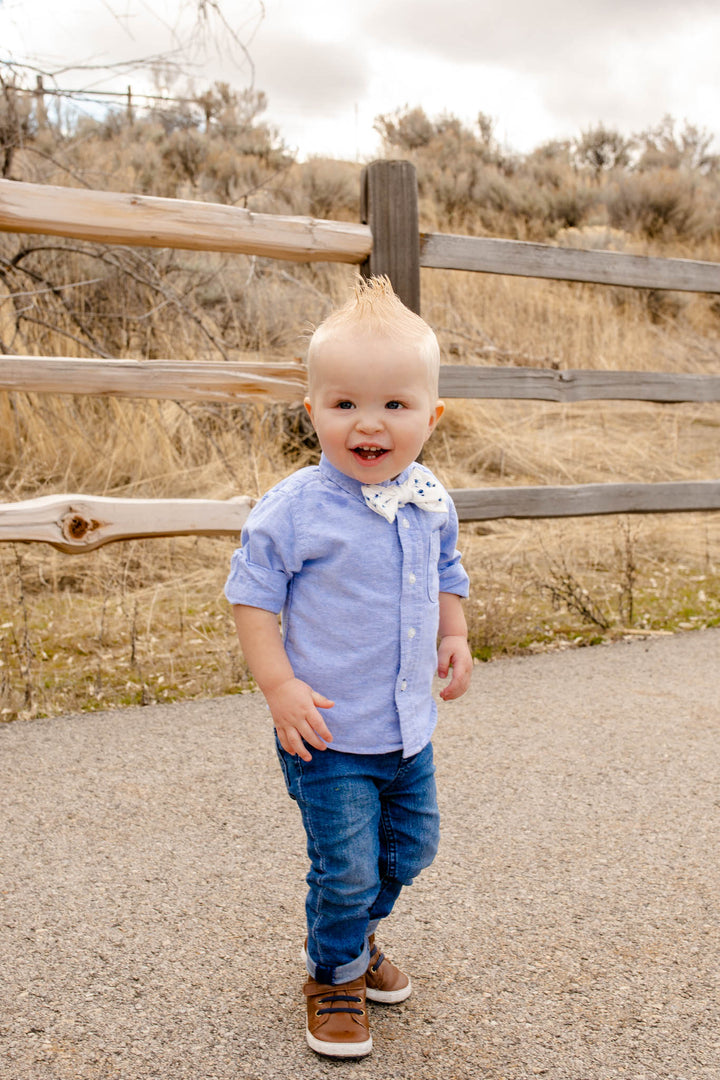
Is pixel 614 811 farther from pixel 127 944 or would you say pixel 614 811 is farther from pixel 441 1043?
pixel 127 944

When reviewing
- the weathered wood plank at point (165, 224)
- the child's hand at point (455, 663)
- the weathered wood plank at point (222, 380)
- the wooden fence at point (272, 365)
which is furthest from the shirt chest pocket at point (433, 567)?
the weathered wood plank at point (165, 224)

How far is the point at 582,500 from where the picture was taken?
4027 mm

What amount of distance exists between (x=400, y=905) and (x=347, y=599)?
31.2 inches

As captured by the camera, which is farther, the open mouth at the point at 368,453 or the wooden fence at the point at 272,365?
the wooden fence at the point at 272,365

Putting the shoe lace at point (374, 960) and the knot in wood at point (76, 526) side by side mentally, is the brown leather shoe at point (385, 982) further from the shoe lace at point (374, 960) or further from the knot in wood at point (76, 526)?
the knot in wood at point (76, 526)

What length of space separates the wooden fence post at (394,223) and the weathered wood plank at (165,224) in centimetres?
9

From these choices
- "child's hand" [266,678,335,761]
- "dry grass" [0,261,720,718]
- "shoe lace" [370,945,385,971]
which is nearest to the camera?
"child's hand" [266,678,335,761]

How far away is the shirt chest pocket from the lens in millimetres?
1652

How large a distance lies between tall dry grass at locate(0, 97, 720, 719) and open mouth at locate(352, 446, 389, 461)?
75.8 inches

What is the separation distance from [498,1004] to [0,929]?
3.11 feet

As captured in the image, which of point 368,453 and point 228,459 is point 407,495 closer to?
point 368,453

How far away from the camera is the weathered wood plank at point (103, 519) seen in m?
2.97

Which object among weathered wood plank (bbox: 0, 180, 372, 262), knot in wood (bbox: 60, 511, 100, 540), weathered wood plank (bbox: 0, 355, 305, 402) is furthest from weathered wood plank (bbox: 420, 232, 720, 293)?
knot in wood (bbox: 60, 511, 100, 540)

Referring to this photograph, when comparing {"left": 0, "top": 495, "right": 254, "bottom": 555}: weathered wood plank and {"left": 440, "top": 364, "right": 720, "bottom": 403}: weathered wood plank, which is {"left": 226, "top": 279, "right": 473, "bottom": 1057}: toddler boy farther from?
{"left": 440, "top": 364, "right": 720, "bottom": 403}: weathered wood plank
